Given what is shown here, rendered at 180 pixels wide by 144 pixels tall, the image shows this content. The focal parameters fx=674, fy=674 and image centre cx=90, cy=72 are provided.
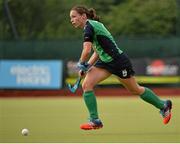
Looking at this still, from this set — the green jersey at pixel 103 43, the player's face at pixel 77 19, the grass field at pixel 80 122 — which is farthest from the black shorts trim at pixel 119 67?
the grass field at pixel 80 122

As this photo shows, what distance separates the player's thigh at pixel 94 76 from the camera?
8.77m

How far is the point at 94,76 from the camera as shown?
347 inches

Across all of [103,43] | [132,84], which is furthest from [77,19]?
[132,84]

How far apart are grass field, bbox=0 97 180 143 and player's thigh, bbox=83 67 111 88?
3.07 ft

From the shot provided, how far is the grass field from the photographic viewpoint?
961 centimetres

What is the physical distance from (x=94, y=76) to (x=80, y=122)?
3528mm

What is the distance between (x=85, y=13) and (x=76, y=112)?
5958mm

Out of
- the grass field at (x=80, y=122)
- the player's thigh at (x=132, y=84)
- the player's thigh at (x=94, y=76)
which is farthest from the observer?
the grass field at (x=80, y=122)

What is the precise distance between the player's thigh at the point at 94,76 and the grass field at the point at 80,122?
3.07 feet

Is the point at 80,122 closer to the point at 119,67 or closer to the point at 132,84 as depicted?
the point at 132,84

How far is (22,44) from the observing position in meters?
23.3

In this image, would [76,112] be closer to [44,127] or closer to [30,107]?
[30,107]

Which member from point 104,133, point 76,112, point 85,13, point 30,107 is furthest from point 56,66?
point 85,13

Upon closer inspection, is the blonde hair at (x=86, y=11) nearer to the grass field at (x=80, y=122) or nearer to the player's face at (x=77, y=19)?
the player's face at (x=77, y=19)
